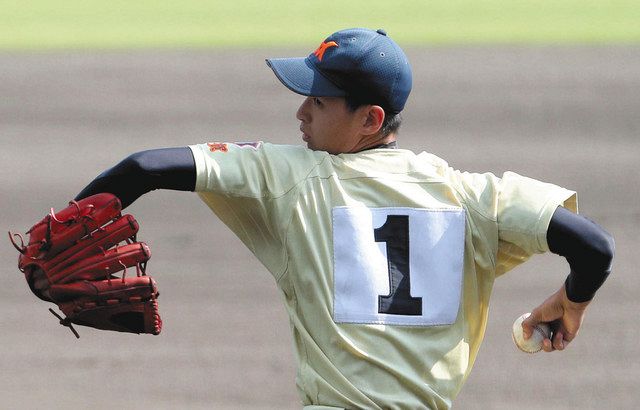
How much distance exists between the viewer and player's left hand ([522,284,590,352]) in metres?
3.84

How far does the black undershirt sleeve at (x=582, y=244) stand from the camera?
360 cm

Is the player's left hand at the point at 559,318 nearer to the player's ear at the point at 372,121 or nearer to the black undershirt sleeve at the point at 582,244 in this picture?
the black undershirt sleeve at the point at 582,244

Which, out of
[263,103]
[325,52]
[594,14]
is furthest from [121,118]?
[325,52]

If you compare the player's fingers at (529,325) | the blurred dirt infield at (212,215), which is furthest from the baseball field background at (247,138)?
the player's fingers at (529,325)

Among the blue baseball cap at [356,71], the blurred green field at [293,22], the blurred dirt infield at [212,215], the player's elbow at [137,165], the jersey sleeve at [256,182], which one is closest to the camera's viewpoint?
the player's elbow at [137,165]

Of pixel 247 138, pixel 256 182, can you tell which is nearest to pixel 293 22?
pixel 247 138

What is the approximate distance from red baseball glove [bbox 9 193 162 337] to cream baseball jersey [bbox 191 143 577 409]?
0.92ft

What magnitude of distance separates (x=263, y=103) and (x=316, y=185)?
8.01 meters

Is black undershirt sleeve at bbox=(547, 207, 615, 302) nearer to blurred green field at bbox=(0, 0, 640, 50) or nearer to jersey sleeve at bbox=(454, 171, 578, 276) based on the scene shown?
jersey sleeve at bbox=(454, 171, 578, 276)

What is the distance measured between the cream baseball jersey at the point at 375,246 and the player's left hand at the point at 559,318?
24 cm

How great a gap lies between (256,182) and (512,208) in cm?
72

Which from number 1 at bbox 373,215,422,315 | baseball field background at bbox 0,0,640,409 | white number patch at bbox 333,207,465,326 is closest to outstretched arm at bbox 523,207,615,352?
white number patch at bbox 333,207,465,326

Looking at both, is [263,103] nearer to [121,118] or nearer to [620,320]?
[121,118]

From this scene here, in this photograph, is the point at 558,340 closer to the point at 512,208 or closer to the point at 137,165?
the point at 512,208
